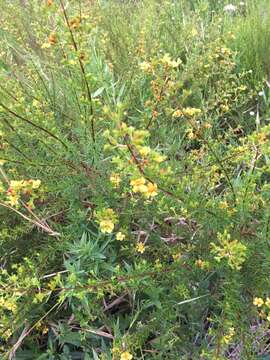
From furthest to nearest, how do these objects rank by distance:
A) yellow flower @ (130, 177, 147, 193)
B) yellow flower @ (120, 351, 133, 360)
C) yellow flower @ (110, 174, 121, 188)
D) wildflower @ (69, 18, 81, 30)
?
yellow flower @ (110, 174, 121, 188) < yellow flower @ (120, 351, 133, 360) < wildflower @ (69, 18, 81, 30) < yellow flower @ (130, 177, 147, 193)

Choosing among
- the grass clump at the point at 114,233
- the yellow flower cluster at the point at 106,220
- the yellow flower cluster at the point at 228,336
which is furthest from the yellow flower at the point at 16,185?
the yellow flower cluster at the point at 228,336

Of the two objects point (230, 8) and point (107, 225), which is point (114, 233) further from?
point (230, 8)

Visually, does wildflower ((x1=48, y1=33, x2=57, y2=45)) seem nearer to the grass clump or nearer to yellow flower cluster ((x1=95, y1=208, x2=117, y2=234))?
the grass clump

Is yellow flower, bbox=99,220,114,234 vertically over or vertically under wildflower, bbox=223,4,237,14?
under

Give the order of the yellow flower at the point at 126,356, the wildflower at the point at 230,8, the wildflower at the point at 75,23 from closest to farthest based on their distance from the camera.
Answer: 1. the wildflower at the point at 75,23
2. the yellow flower at the point at 126,356
3. the wildflower at the point at 230,8

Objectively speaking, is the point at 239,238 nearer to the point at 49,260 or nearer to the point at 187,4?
the point at 49,260

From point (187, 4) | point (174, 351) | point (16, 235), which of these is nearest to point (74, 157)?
point (16, 235)

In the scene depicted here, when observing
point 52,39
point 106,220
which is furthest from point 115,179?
point 52,39

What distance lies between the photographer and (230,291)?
1.26 metres

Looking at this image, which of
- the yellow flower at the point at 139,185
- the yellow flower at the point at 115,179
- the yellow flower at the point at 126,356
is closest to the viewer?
the yellow flower at the point at 139,185

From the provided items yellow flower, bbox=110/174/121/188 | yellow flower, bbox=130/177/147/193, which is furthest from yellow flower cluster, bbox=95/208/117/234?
yellow flower, bbox=130/177/147/193

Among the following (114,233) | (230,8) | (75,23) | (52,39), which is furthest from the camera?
(230,8)

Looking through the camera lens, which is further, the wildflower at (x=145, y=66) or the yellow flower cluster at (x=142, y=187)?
the wildflower at (x=145, y=66)

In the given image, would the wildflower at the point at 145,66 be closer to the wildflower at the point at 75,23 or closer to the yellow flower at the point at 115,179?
the wildflower at the point at 75,23
